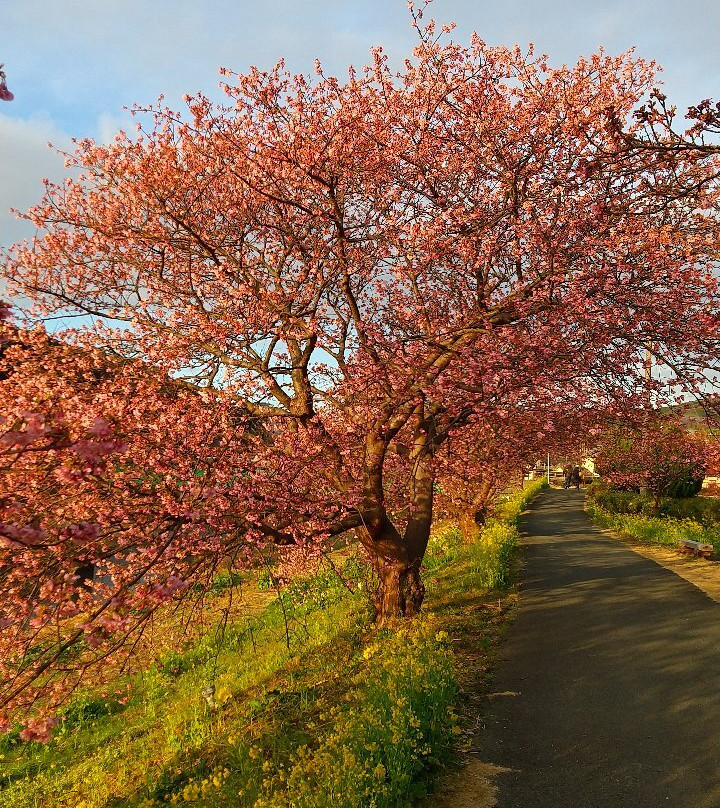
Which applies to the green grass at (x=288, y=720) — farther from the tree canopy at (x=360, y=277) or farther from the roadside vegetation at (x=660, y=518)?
the roadside vegetation at (x=660, y=518)

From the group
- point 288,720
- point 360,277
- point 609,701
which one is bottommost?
point 609,701

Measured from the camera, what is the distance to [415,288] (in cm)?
917

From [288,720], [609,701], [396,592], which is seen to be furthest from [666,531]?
[288,720]

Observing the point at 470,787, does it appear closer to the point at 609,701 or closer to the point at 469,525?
the point at 609,701

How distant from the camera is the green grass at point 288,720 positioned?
4.83m

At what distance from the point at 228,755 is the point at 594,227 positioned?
8101 millimetres

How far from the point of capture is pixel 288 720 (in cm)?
660

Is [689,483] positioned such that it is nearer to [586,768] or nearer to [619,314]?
[619,314]

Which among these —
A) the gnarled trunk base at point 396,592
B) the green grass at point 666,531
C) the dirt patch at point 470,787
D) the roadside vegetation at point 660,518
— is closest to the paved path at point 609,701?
the dirt patch at point 470,787

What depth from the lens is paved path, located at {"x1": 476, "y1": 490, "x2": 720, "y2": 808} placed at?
504 centimetres

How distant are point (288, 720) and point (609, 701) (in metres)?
3.89

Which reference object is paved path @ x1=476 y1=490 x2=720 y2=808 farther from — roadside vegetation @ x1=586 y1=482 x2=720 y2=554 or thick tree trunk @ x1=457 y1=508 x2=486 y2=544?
thick tree trunk @ x1=457 y1=508 x2=486 y2=544

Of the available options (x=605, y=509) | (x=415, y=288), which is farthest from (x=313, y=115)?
(x=605, y=509)

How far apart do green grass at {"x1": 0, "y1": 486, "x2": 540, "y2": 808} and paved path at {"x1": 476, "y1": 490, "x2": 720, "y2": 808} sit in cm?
69
